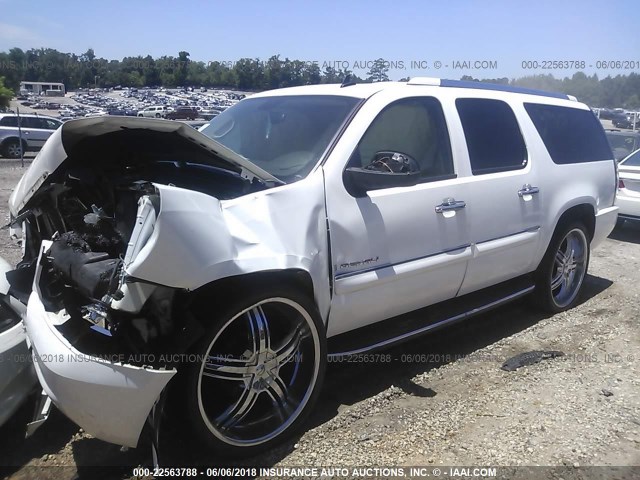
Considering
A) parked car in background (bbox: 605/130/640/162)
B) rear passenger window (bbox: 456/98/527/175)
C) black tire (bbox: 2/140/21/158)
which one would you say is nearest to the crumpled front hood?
rear passenger window (bbox: 456/98/527/175)

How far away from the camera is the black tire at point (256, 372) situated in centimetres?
256

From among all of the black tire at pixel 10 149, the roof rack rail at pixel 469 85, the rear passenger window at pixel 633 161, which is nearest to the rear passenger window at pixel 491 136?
the roof rack rail at pixel 469 85

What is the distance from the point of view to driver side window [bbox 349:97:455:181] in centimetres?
343

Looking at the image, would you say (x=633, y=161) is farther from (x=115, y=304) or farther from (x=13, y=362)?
(x=13, y=362)

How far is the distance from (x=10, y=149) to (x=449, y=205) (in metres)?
19.2

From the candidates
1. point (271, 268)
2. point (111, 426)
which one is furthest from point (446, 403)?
point (111, 426)

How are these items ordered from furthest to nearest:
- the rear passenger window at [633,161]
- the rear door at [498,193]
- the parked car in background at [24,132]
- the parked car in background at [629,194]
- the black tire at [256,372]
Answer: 1. the parked car in background at [24,132]
2. the rear passenger window at [633,161]
3. the parked car in background at [629,194]
4. the rear door at [498,193]
5. the black tire at [256,372]

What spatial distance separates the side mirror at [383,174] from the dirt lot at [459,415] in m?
1.35

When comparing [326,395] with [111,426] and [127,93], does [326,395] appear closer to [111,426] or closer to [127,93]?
[111,426]

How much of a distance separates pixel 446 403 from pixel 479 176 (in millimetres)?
1629

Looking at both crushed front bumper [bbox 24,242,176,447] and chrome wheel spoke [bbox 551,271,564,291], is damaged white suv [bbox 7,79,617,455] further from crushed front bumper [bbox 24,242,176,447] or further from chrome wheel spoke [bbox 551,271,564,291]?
chrome wheel spoke [bbox 551,271,564,291]

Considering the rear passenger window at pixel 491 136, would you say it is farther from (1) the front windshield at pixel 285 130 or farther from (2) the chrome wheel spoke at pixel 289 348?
(2) the chrome wheel spoke at pixel 289 348

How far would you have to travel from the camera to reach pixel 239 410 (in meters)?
2.79

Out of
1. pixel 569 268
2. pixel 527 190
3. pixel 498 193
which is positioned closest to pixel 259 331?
pixel 498 193
